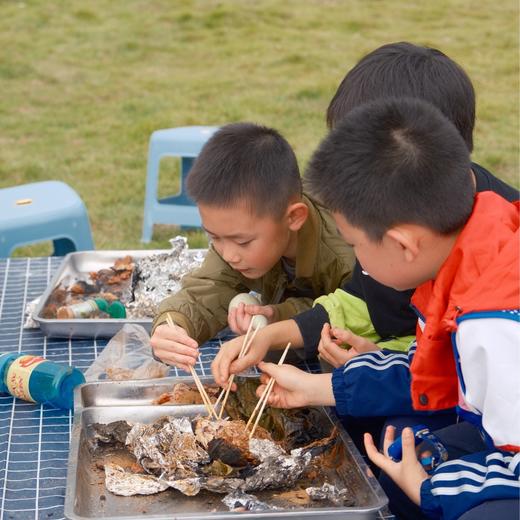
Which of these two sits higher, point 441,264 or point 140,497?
point 441,264

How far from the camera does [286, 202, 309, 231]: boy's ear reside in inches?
74.1

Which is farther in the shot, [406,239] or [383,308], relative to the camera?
[383,308]

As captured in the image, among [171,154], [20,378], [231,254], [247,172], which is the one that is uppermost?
[247,172]

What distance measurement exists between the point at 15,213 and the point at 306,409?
5.25 feet

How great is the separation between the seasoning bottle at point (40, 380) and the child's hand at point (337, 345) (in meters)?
0.48

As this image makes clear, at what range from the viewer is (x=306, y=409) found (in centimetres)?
172

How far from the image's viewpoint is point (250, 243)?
1.83m

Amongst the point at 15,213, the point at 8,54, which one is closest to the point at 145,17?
the point at 8,54

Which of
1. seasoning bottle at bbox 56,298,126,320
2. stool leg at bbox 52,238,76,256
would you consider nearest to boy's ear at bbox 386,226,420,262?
seasoning bottle at bbox 56,298,126,320

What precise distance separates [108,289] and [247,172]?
2.30ft

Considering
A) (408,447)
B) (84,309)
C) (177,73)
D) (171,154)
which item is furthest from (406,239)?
(177,73)

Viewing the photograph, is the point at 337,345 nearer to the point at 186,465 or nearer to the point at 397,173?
the point at 186,465

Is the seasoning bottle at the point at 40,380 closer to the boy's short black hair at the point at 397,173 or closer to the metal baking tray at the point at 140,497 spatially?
the metal baking tray at the point at 140,497

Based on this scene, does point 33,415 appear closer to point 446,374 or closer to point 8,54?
point 446,374
